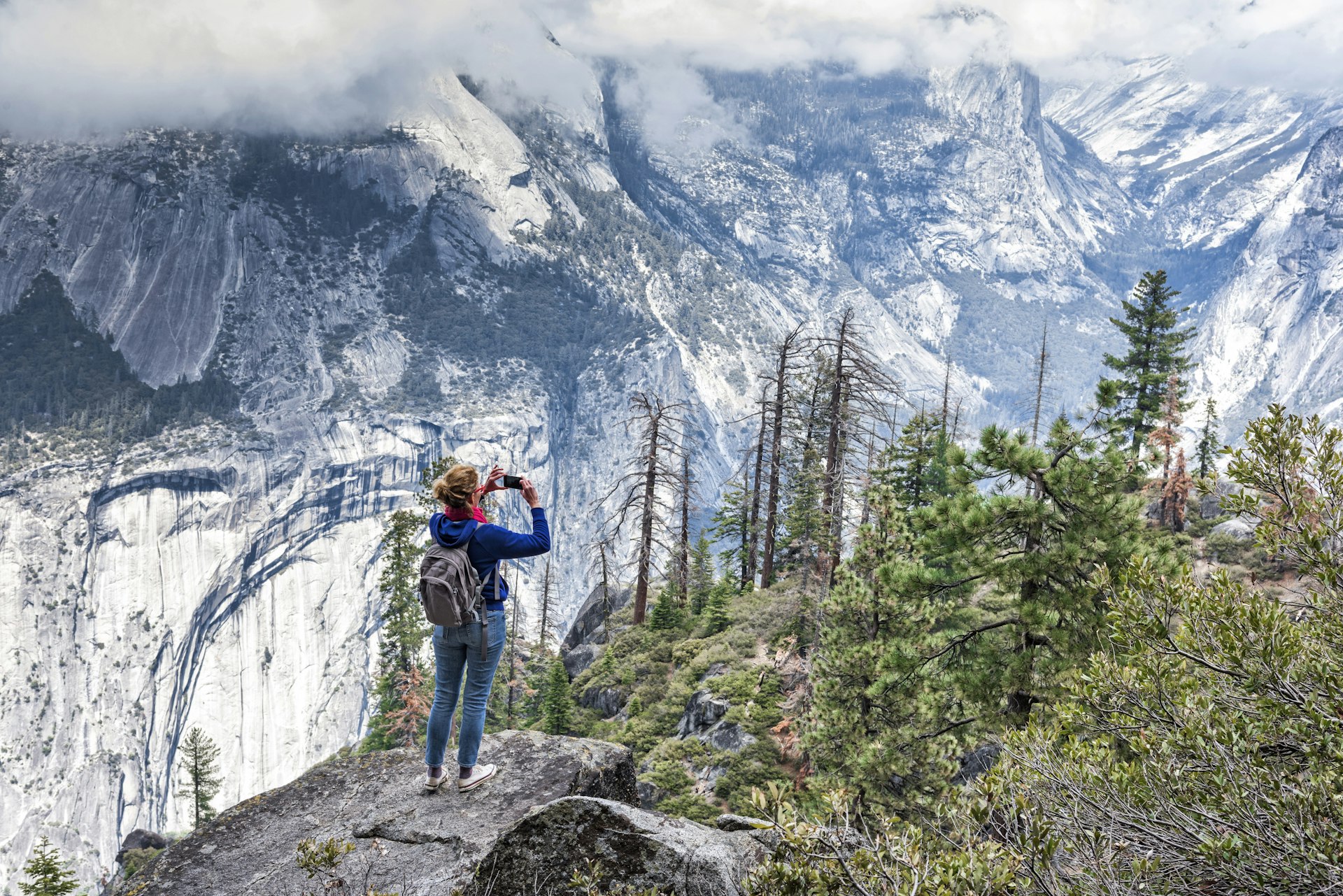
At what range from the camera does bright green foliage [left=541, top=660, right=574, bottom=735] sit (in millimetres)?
20156

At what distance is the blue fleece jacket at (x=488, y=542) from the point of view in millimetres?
4941

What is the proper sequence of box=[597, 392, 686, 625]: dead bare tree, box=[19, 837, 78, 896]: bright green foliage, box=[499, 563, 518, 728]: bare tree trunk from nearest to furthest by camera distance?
box=[19, 837, 78, 896]: bright green foliage, box=[597, 392, 686, 625]: dead bare tree, box=[499, 563, 518, 728]: bare tree trunk

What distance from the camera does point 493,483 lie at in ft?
18.2

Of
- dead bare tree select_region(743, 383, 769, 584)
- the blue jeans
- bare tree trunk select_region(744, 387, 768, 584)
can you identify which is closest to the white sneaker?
the blue jeans

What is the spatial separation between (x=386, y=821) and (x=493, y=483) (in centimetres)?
268

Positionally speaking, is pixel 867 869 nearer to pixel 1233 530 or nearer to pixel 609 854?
pixel 609 854

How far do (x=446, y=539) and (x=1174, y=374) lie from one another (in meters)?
28.8

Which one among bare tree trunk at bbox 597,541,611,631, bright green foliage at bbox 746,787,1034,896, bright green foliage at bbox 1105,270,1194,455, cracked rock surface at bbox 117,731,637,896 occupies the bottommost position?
bare tree trunk at bbox 597,541,611,631

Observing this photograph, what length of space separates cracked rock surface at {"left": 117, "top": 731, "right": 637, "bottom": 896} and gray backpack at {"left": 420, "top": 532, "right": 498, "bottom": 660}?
1.44 meters

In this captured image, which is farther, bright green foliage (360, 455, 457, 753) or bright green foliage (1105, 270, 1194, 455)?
bright green foliage (1105, 270, 1194, 455)

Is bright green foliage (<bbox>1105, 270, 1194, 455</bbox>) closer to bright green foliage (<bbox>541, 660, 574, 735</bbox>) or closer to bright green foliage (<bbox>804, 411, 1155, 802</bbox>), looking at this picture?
bright green foliage (<bbox>804, 411, 1155, 802</bbox>)

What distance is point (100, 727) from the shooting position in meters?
94.7

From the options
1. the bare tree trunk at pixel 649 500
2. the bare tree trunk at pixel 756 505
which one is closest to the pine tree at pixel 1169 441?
the bare tree trunk at pixel 756 505

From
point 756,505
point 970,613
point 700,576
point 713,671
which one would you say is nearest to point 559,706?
point 713,671
